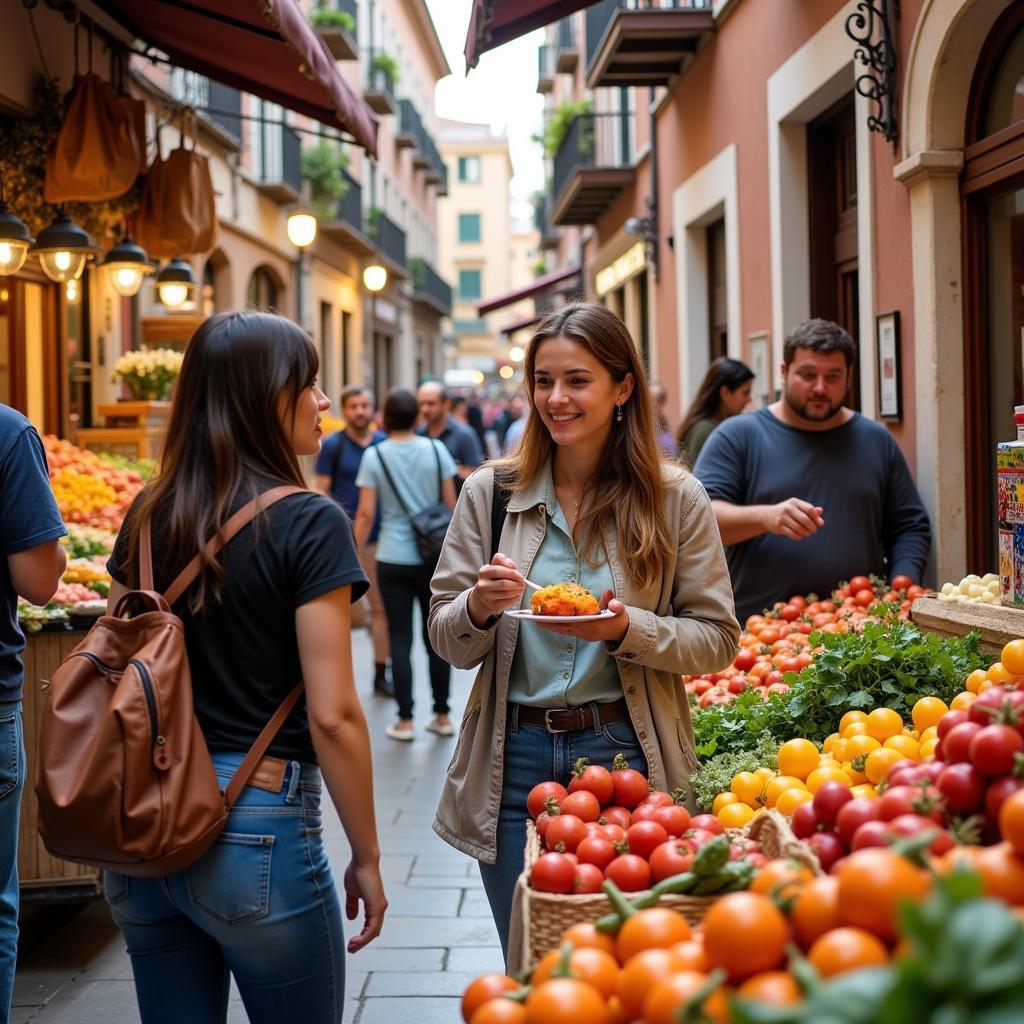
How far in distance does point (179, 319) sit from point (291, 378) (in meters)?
9.75

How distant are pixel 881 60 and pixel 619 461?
4184mm

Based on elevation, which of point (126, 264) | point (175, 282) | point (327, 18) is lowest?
point (126, 264)

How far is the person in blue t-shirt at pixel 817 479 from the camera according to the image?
532cm

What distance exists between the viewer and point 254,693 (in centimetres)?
254

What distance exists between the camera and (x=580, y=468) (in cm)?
322

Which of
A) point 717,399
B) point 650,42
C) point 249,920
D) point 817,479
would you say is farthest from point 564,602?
point 650,42

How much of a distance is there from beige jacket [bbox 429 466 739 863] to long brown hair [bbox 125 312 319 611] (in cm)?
63

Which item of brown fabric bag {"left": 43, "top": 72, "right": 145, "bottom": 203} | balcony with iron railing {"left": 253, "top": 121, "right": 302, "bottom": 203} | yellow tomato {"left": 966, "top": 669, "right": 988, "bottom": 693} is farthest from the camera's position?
balcony with iron railing {"left": 253, "top": 121, "right": 302, "bottom": 203}

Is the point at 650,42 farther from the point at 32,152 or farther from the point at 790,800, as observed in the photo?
the point at 790,800

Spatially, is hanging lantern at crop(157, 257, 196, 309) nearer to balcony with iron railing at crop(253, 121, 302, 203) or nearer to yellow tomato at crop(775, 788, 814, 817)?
balcony with iron railing at crop(253, 121, 302, 203)

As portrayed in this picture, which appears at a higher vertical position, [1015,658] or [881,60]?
[881,60]

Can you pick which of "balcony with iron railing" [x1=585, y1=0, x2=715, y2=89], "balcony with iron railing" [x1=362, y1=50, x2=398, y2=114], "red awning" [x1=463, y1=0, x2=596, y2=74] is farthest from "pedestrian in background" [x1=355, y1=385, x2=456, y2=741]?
"balcony with iron railing" [x1=362, y1=50, x2=398, y2=114]

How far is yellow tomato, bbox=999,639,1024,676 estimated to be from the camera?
10.2ft

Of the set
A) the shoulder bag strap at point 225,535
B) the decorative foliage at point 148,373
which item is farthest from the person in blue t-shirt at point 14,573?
the decorative foliage at point 148,373
